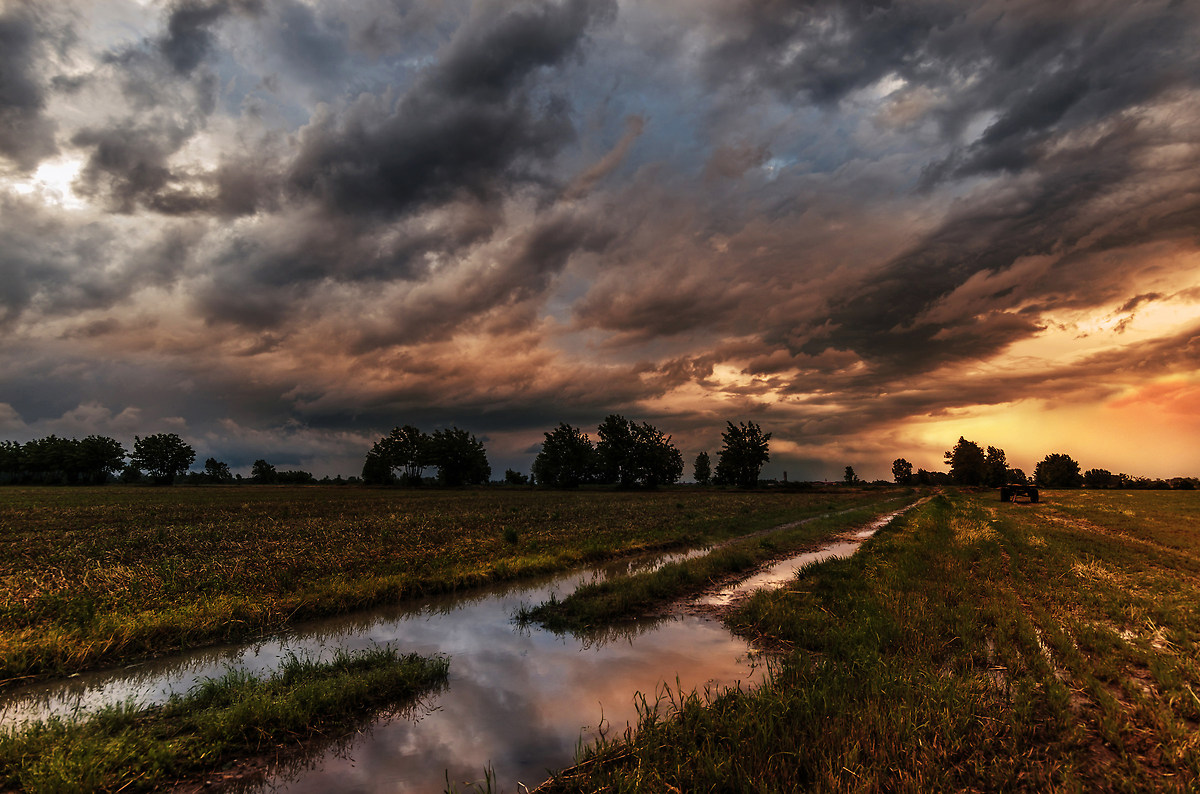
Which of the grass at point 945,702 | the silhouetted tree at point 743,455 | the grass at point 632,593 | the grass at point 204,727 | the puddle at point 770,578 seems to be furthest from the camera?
the silhouetted tree at point 743,455

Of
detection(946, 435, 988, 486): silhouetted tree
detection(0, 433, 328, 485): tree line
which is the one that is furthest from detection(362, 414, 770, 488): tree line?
detection(946, 435, 988, 486): silhouetted tree

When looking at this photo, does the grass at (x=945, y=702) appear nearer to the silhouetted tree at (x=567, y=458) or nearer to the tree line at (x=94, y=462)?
the silhouetted tree at (x=567, y=458)

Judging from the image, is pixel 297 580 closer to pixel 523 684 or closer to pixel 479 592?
pixel 479 592

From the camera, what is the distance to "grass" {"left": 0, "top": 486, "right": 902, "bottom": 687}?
9797mm

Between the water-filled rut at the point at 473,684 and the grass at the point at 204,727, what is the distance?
63 centimetres

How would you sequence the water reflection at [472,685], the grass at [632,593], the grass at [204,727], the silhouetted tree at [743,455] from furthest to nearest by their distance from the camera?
the silhouetted tree at [743,455] < the grass at [632,593] < the water reflection at [472,685] < the grass at [204,727]

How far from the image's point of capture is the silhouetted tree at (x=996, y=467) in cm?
14345

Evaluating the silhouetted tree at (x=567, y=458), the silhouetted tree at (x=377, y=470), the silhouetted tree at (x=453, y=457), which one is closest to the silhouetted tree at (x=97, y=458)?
the silhouetted tree at (x=377, y=470)

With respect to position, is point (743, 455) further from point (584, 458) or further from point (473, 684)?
point (473, 684)

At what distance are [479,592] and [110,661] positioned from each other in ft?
27.1

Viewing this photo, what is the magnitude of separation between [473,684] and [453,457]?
117172 millimetres

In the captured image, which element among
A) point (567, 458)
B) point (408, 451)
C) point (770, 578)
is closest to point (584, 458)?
point (567, 458)

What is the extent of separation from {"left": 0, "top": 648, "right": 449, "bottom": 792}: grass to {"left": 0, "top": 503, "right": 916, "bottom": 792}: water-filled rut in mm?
632

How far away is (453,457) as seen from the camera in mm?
120062
